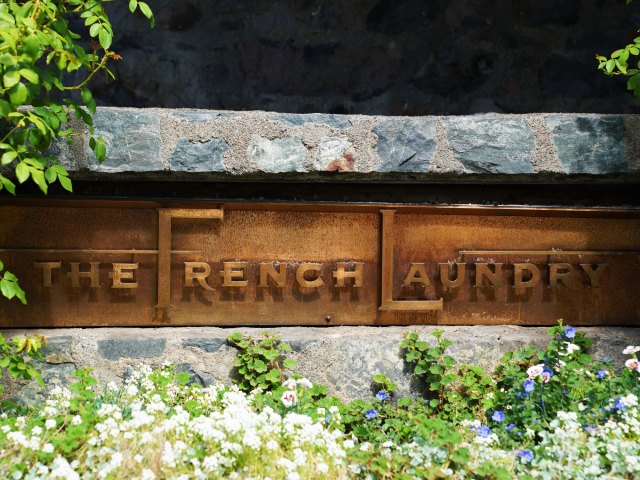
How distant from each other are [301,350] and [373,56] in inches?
77.7

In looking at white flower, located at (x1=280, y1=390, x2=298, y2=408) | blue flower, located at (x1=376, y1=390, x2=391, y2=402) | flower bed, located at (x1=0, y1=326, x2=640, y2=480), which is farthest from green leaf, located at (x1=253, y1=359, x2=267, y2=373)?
blue flower, located at (x1=376, y1=390, x2=391, y2=402)

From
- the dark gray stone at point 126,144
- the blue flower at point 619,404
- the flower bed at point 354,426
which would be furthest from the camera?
the dark gray stone at point 126,144

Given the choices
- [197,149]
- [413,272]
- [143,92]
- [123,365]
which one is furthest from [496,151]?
[143,92]

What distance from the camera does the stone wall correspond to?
3.59 meters

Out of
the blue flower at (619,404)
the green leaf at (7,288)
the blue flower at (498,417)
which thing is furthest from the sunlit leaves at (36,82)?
the blue flower at (619,404)

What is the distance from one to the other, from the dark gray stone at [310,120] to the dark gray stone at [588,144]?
0.76m

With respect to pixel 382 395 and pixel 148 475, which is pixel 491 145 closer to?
pixel 382 395

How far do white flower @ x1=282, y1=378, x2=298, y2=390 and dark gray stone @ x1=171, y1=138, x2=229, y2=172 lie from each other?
77 centimetres

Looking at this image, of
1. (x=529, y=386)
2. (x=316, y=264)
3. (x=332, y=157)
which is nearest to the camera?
(x=529, y=386)

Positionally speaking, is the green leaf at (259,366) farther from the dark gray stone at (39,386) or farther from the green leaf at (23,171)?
the green leaf at (23,171)

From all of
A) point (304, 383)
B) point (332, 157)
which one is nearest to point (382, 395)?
point (304, 383)

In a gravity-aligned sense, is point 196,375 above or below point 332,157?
below

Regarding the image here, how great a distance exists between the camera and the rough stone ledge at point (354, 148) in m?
2.26

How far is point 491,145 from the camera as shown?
2355mm
